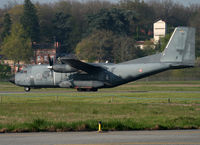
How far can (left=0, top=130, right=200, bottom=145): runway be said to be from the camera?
14992 mm

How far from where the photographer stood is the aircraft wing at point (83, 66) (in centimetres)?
4144

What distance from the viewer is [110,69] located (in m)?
42.7

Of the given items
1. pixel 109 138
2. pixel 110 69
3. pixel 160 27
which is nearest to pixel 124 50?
pixel 160 27

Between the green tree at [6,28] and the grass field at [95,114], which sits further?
the green tree at [6,28]

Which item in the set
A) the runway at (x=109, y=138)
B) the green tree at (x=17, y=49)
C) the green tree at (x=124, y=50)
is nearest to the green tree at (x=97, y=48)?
the green tree at (x=124, y=50)

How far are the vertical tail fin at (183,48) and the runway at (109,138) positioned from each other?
23.6 meters

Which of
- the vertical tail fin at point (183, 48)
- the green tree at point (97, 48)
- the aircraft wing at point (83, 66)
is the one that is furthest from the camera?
the green tree at point (97, 48)

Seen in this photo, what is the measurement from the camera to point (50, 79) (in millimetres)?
43906

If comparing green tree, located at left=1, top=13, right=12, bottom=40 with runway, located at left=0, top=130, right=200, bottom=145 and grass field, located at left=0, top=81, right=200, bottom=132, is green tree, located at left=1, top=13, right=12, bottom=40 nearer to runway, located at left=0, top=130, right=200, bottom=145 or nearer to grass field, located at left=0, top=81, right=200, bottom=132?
grass field, located at left=0, top=81, right=200, bottom=132

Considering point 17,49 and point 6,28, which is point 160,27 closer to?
point 6,28

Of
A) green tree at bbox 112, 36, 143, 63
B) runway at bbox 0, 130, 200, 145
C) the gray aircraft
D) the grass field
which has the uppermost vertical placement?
green tree at bbox 112, 36, 143, 63

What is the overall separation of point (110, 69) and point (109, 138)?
26.9 metres

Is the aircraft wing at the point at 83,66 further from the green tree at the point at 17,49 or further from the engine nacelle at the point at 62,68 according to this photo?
the green tree at the point at 17,49

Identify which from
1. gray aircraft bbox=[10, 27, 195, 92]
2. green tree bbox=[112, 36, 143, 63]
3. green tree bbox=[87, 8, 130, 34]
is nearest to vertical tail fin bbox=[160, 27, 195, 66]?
gray aircraft bbox=[10, 27, 195, 92]
